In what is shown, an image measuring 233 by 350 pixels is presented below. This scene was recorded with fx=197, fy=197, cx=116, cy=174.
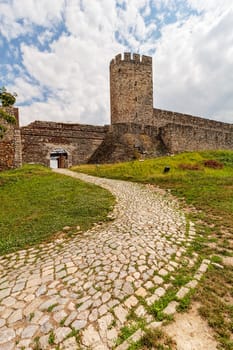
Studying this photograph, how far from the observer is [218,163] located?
51.7ft

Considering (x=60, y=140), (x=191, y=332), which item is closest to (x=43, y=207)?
(x=191, y=332)

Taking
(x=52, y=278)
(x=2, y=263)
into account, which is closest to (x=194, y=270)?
(x=52, y=278)

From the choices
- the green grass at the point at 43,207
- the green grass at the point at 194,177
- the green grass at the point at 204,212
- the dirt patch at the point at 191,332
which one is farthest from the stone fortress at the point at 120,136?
the dirt patch at the point at 191,332

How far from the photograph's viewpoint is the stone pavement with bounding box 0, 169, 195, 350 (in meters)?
2.20

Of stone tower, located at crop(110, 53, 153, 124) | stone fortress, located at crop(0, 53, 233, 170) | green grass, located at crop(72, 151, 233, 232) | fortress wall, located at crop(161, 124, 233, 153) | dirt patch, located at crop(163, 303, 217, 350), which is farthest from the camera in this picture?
stone tower, located at crop(110, 53, 153, 124)

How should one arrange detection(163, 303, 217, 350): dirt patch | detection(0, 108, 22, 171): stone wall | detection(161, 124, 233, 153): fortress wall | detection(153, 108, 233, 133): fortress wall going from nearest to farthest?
detection(163, 303, 217, 350): dirt patch
detection(0, 108, 22, 171): stone wall
detection(161, 124, 233, 153): fortress wall
detection(153, 108, 233, 133): fortress wall

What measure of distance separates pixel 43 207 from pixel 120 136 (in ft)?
44.4

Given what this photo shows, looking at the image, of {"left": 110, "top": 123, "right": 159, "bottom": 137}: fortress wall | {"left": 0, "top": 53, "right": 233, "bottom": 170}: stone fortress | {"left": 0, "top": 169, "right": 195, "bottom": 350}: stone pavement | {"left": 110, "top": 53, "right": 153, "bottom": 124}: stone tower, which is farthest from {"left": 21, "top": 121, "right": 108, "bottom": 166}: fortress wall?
{"left": 0, "top": 169, "right": 195, "bottom": 350}: stone pavement

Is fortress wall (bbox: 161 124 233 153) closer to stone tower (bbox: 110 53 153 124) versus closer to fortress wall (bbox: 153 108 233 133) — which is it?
fortress wall (bbox: 153 108 233 133)

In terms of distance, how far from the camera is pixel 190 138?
22828 millimetres

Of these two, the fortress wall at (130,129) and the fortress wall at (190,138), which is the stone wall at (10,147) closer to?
the fortress wall at (130,129)

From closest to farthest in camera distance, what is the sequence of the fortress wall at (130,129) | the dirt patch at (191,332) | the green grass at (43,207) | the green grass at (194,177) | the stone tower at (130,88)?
the dirt patch at (191,332) < the green grass at (43,207) < the green grass at (194,177) < the fortress wall at (130,129) < the stone tower at (130,88)

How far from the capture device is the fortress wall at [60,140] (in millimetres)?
18547

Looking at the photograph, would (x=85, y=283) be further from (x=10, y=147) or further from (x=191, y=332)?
(x=10, y=147)
